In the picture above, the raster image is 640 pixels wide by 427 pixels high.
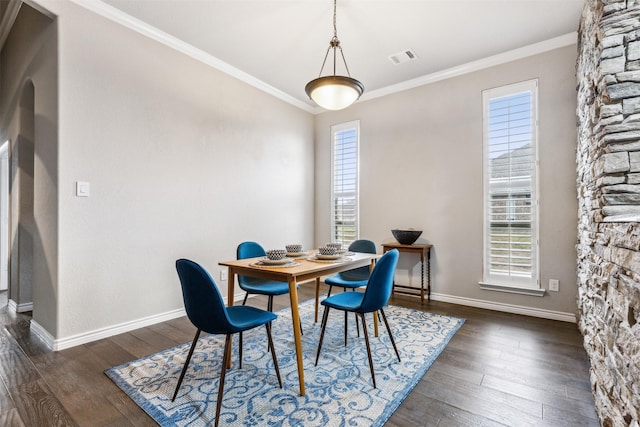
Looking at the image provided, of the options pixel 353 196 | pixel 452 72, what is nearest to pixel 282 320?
pixel 353 196

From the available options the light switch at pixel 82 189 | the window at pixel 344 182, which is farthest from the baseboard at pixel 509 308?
the light switch at pixel 82 189

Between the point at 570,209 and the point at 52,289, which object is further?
the point at 570,209

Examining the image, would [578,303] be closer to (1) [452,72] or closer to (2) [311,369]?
(2) [311,369]

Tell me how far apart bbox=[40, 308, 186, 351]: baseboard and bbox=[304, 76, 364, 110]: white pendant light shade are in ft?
8.58

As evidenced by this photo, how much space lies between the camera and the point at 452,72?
383 cm

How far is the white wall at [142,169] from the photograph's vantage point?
257 centimetres

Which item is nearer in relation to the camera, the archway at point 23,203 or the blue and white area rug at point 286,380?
the blue and white area rug at point 286,380

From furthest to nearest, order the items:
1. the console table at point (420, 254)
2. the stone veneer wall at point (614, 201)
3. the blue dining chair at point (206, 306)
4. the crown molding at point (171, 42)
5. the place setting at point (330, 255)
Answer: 1. the console table at point (420, 254)
2. the crown molding at point (171, 42)
3. the place setting at point (330, 255)
4. the blue dining chair at point (206, 306)
5. the stone veneer wall at point (614, 201)

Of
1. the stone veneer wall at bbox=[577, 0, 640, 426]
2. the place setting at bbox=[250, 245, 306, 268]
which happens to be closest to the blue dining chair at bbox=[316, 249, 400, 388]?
the place setting at bbox=[250, 245, 306, 268]

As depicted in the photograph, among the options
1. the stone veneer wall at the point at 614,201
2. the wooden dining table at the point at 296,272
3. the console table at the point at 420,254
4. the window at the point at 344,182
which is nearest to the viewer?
the stone veneer wall at the point at 614,201

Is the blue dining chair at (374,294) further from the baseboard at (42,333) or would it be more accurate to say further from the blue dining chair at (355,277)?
the baseboard at (42,333)

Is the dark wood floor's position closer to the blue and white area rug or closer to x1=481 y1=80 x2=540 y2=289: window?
the blue and white area rug

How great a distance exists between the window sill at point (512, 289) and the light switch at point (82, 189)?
410cm

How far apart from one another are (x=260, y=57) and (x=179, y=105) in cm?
109
